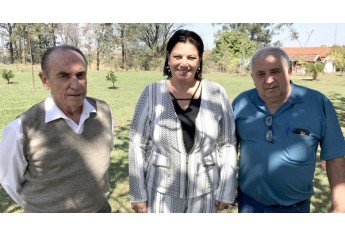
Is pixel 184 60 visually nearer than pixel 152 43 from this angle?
Yes

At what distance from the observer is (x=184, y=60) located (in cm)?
206

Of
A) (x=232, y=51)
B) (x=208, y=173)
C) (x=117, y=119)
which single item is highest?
(x=232, y=51)

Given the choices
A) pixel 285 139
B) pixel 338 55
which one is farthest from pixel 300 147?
pixel 338 55

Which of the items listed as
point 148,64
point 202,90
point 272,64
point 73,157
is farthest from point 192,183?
point 148,64

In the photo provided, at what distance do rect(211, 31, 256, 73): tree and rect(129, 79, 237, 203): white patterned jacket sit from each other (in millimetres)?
28468

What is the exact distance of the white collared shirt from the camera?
1.79 metres

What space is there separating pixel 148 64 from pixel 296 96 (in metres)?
28.5

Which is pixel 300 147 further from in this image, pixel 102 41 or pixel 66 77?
pixel 102 41

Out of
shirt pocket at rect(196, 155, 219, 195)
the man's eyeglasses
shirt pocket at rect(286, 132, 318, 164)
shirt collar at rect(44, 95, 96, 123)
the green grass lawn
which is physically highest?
shirt collar at rect(44, 95, 96, 123)

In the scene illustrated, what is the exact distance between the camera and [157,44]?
1220 inches

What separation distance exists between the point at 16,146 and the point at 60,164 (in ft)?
0.83

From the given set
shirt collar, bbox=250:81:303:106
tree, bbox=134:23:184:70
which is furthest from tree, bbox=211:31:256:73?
shirt collar, bbox=250:81:303:106

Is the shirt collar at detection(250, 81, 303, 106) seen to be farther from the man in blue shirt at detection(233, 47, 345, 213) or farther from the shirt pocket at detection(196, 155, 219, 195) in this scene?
the shirt pocket at detection(196, 155, 219, 195)

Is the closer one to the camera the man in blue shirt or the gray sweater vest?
the gray sweater vest
